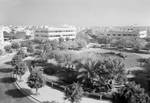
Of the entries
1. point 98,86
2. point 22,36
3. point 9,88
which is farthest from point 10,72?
point 22,36

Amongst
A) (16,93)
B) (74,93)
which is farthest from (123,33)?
(74,93)

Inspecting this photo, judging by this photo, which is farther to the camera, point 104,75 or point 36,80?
point 104,75

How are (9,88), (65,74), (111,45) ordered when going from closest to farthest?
(9,88) < (65,74) < (111,45)

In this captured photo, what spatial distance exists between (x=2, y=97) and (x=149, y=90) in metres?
20.7

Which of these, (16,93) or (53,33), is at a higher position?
(53,33)

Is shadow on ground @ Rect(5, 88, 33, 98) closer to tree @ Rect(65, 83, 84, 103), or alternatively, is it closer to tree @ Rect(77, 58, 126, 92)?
tree @ Rect(65, 83, 84, 103)

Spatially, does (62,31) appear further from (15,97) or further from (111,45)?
(15,97)

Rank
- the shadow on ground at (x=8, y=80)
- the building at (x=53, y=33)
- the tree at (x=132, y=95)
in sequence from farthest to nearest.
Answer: the building at (x=53, y=33) < the shadow on ground at (x=8, y=80) < the tree at (x=132, y=95)

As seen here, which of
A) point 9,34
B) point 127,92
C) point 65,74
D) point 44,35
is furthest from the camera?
point 9,34

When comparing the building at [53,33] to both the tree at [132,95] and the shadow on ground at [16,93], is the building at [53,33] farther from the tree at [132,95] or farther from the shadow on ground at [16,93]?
the tree at [132,95]

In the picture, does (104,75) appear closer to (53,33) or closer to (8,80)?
(8,80)

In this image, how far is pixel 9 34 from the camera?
101000 millimetres

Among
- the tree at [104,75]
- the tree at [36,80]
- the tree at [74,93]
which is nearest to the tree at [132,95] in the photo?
the tree at [74,93]

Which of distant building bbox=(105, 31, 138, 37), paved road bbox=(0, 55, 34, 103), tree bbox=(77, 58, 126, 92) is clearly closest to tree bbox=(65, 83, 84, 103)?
tree bbox=(77, 58, 126, 92)
